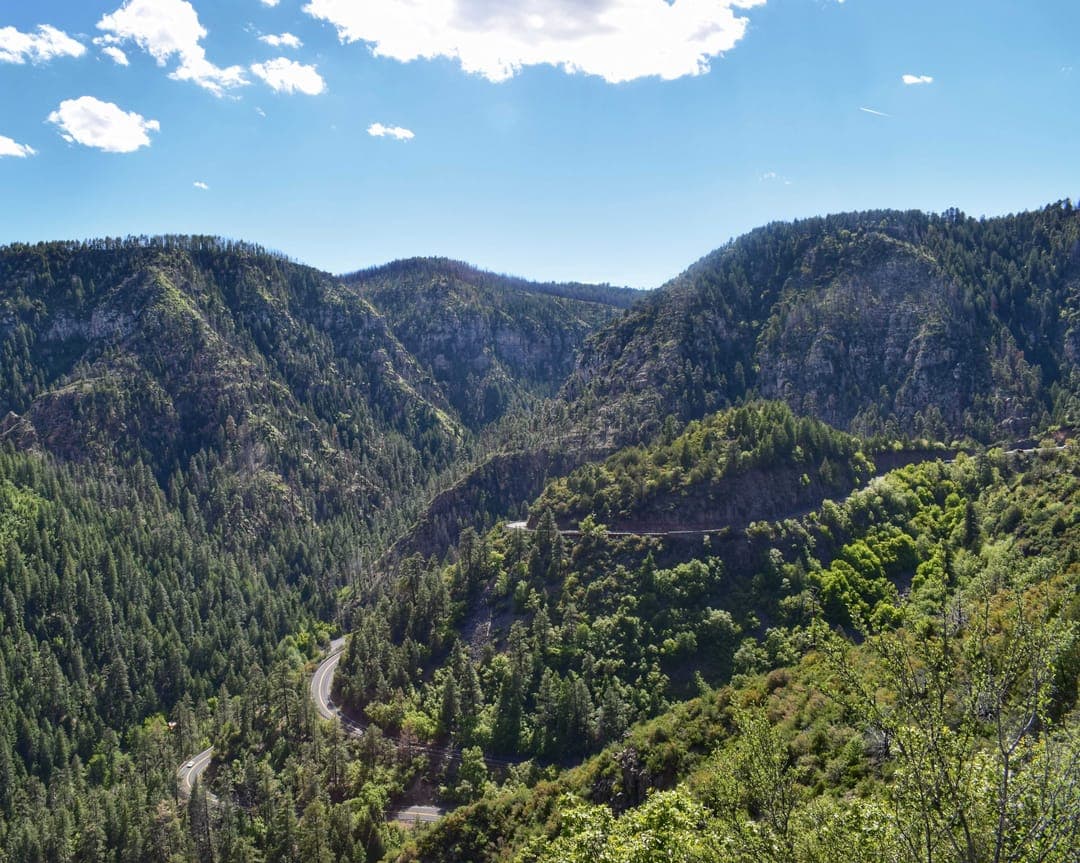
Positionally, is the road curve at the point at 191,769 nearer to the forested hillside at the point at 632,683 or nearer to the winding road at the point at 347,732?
the winding road at the point at 347,732

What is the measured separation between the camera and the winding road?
90.8 m

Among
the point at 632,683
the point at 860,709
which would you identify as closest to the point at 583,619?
the point at 632,683

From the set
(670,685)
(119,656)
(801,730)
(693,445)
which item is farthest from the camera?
(119,656)

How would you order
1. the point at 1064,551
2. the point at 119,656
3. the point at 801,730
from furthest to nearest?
1. the point at 119,656
2. the point at 1064,551
3. the point at 801,730

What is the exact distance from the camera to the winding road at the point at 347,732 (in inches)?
3573

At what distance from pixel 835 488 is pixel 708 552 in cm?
2921

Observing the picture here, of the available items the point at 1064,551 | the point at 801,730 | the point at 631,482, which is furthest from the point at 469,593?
the point at 1064,551

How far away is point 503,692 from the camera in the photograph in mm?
101875

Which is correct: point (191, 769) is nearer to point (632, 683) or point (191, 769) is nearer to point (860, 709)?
point (632, 683)

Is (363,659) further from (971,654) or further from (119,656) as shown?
(971,654)

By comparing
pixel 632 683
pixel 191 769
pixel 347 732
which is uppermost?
pixel 632 683

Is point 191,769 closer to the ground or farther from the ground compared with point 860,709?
closer to the ground

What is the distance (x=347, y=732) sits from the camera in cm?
11256

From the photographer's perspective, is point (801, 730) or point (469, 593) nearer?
point (801, 730)
